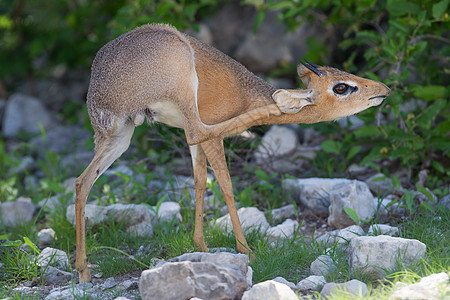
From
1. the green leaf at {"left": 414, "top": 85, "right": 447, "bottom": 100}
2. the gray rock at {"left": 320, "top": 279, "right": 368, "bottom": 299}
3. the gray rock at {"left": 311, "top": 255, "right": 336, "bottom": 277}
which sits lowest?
the gray rock at {"left": 311, "top": 255, "right": 336, "bottom": 277}

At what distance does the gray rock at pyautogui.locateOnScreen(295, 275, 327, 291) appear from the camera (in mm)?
4054

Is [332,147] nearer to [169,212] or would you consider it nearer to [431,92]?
[431,92]

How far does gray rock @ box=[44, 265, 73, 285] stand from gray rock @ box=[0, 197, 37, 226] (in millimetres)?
1658

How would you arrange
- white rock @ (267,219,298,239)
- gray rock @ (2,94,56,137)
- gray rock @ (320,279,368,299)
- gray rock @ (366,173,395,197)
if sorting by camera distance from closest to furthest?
gray rock @ (320,279,368,299) < white rock @ (267,219,298,239) < gray rock @ (366,173,395,197) < gray rock @ (2,94,56,137)

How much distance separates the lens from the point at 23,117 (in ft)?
34.1

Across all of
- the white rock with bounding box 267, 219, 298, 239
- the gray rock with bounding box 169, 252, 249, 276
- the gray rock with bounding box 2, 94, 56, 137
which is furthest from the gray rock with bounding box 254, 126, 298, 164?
the gray rock with bounding box 2, 94, 56, 137

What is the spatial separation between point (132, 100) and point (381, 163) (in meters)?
3.83

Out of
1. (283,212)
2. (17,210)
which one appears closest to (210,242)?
(283,212)

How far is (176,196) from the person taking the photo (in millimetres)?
6621

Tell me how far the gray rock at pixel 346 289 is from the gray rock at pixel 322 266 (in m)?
0.48

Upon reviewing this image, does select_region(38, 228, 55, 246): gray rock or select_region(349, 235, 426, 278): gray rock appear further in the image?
select_region(38, 228, 55, 246): gray rock

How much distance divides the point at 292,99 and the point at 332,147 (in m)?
2.23

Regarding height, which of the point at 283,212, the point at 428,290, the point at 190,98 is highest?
the point at 190,98

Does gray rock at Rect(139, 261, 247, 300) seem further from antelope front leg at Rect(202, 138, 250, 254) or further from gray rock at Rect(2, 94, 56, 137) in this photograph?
gray rock at Rect(2, 94, 56, 137)
